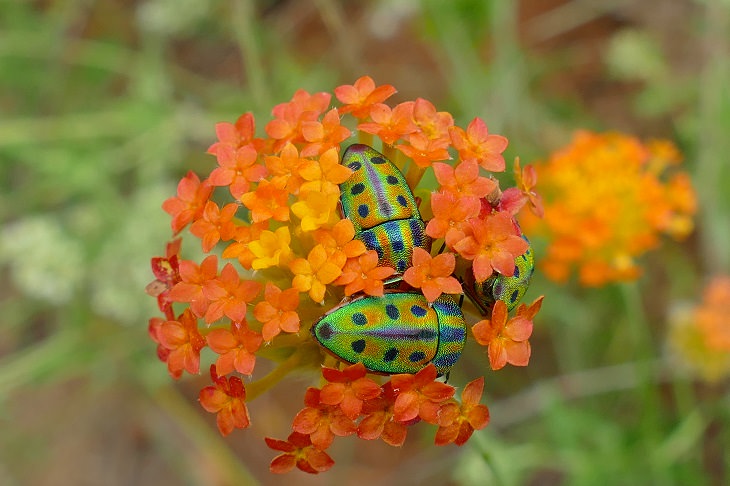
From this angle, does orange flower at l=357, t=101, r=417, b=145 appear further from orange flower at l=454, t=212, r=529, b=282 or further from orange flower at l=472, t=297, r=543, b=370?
orange flower at l=472, t=297, r=543, b=370

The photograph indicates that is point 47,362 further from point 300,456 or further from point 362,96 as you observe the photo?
point 362,96

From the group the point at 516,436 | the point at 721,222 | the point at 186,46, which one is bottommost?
the point at 516,436

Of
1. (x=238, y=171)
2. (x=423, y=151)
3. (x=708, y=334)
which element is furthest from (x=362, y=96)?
(x=708, y=334)

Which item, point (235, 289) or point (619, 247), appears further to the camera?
point (619, 247)

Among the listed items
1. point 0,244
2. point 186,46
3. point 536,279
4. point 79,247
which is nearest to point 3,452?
point 0,244

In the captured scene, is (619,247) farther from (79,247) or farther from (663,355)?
(79,247)

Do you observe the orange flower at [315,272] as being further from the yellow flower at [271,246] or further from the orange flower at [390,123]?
the orange flower at [390,123]
